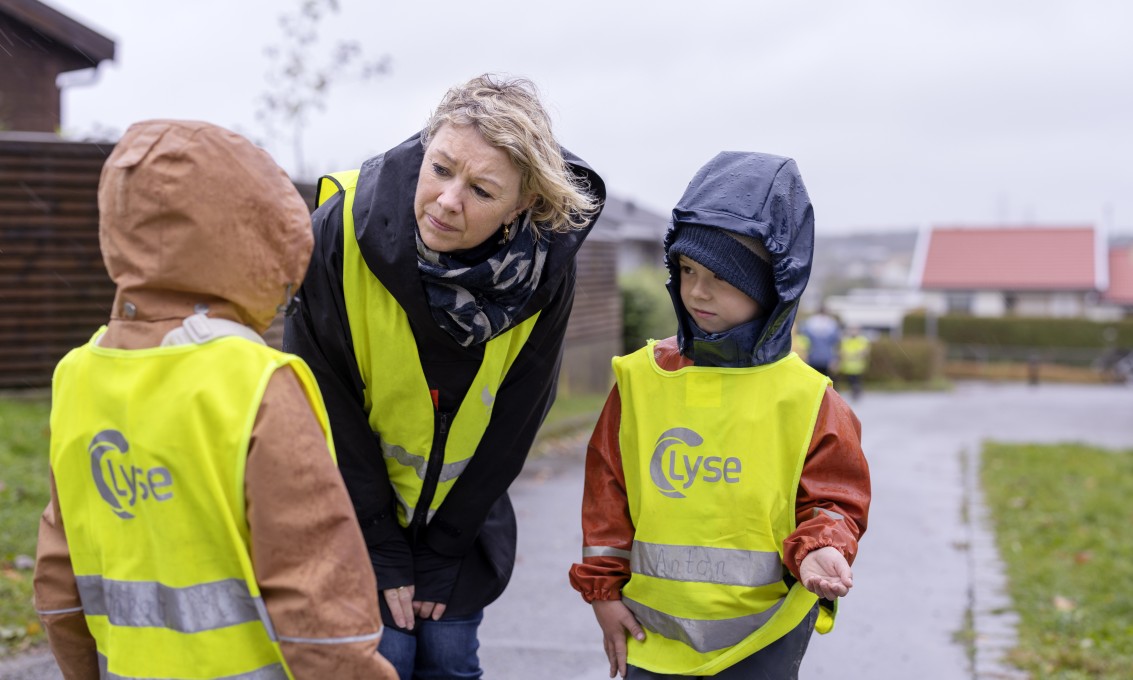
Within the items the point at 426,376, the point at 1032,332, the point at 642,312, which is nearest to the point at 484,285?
the point at 426,376

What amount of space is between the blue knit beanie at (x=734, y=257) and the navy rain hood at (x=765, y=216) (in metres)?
0.03

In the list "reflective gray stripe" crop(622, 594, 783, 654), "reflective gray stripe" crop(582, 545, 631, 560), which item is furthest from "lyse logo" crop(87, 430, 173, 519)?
"reflective gray stripe" crop(622, 594, 783, 654)

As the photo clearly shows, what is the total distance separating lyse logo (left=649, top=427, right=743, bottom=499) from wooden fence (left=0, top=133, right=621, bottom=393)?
23.9ft

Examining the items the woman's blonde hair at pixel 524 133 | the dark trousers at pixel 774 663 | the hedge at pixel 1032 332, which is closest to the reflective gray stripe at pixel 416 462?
the woman's blonde hair at pixel 524 133

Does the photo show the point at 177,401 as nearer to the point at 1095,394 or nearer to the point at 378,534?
the point at 378,534

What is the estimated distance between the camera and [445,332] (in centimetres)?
251

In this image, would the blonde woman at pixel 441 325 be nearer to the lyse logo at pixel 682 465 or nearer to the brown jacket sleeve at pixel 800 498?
the brown jacket sleeve at pixel 800 498

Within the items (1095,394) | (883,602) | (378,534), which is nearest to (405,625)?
(378,534)

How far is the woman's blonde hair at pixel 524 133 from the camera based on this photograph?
8.00 ft

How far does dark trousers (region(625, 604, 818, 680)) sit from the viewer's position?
8.73 ft

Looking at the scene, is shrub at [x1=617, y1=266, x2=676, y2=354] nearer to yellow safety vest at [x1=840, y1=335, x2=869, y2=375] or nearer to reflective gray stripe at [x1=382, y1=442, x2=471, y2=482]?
yellow safety vest at [x1=840, y1=335, x2=869, y2=375]

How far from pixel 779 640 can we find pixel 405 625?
88 centimetres

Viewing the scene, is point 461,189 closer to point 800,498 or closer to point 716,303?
point 716,303

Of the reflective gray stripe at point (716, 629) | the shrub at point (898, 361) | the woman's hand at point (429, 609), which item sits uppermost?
the reflective gray stripe at point (716, 629)
